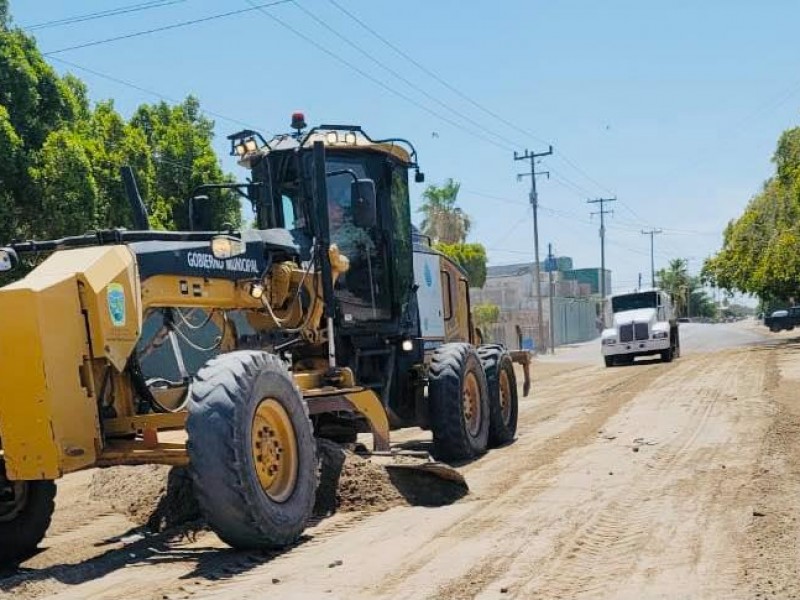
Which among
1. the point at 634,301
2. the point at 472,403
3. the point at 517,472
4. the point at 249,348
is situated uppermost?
the point at 634,301

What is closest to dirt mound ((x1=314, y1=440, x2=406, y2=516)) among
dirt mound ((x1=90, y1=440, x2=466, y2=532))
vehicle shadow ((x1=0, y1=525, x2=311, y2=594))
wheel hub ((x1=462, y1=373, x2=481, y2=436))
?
dirt mound ((x1=90, y1=440, x2=466, y2=532))

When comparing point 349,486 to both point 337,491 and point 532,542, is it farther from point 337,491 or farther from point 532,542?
point 532,542

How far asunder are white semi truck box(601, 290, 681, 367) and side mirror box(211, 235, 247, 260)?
80.9ft

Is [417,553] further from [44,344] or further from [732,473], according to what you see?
[732,473]

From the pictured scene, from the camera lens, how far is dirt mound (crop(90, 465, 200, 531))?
24.8ft

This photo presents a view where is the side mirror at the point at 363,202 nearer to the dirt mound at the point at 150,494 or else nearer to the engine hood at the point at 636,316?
the dirt mound at the point at 150,494

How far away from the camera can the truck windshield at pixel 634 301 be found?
104ft

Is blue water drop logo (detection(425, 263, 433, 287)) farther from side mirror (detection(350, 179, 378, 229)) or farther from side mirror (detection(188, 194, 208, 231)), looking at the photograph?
side mirror (detection(188, 194, 208, 231))

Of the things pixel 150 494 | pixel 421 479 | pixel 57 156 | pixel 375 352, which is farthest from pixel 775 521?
pixel 57 156

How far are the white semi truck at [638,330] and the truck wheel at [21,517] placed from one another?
2584 cm

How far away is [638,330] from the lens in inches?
1205

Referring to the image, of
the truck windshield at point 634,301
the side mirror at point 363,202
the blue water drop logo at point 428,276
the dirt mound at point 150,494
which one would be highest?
the side mirror at point 363,202

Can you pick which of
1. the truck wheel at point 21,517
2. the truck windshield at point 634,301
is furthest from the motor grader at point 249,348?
the truck windshield at point 634,301

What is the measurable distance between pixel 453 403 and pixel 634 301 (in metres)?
23.1
